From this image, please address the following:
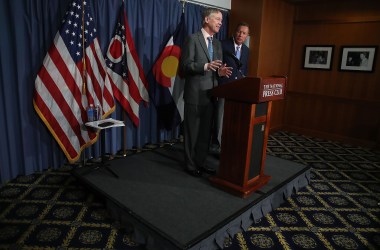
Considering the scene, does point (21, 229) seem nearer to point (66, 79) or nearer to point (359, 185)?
point (66, 79)

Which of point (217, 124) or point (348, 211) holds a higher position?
point (217, 124)

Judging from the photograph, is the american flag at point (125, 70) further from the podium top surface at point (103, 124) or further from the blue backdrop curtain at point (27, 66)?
the podium top surface at point (103, 124)

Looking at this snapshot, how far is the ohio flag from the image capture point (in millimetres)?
A: 3824

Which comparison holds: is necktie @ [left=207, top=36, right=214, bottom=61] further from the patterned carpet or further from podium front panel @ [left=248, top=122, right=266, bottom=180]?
the patterned carpet

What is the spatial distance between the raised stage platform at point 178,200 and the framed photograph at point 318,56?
2.39 metres

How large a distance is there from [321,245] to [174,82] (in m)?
2.72

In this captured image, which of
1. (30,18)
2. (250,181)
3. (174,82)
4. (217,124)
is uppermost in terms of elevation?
(30,18)

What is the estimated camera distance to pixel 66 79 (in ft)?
9.71

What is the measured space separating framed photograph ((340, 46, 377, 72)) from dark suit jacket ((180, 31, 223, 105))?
9.49ft

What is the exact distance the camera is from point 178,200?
8.00 ft

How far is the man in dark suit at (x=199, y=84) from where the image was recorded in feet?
8.63

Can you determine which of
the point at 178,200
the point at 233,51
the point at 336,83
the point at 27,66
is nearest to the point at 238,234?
the point at 178,200

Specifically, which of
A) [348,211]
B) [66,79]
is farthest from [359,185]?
[66,79]

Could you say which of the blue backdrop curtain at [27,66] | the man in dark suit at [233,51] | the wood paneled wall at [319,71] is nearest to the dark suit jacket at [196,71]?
the man in dark suit at [233,51]
